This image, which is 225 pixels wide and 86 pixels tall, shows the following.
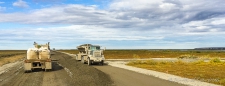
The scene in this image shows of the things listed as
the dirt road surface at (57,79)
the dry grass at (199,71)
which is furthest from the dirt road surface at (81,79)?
the dry grass at (199,71)

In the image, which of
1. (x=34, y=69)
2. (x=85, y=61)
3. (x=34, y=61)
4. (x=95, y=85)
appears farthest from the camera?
(x=85, y=61)

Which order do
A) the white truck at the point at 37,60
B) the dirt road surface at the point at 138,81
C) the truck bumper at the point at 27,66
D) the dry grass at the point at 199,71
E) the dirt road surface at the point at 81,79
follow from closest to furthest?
1. the dirt road surface at the point at 138,81
2. the dirt road surface at the point at 81,79
3. the dry grass at the point at 199,71
4. the truck bumper at the point at 27,66
5. the white truck at the point at 37,60

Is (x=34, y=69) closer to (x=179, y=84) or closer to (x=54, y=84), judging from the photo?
(x=54, y=84)

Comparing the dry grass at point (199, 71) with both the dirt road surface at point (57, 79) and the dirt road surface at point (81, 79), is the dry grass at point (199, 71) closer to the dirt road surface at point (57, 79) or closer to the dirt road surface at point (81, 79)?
the dirt road surface at point (81, 79)

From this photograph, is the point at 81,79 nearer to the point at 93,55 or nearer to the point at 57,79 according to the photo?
the point at 57,79

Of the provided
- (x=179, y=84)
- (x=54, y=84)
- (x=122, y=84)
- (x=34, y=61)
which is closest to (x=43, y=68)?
(x=34, y=61)

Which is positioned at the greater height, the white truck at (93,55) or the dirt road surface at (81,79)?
the white truck at (93,55)

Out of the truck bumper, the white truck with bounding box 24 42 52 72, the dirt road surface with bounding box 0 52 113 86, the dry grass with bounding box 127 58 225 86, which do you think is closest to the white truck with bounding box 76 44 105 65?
the dry grass with bounding box 127 58 225 86

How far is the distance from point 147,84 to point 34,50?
1391 cm

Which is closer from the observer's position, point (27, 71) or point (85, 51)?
point (27, 71)

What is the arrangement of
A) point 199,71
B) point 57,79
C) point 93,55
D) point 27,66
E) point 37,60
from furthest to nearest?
point 93,55
point 199,71
point 37,60
point 27,66
point 57,79

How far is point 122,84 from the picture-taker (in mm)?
15398

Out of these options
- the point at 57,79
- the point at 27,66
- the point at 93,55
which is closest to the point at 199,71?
the point at 93,55

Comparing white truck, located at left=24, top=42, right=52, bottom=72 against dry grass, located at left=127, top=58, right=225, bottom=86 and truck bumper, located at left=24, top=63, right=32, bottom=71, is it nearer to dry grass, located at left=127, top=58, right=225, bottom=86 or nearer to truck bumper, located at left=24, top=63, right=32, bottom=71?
truck bumper, located at left=24, top=63, right=32, bottom=71
